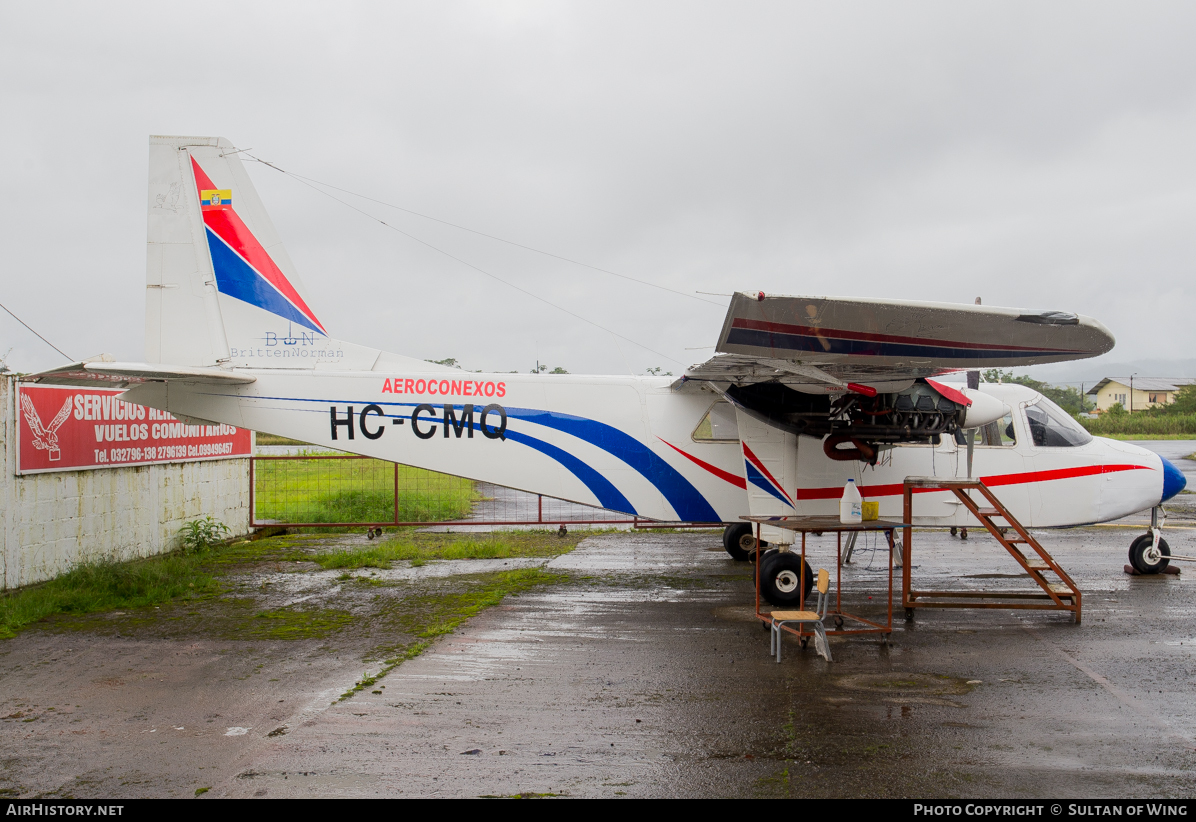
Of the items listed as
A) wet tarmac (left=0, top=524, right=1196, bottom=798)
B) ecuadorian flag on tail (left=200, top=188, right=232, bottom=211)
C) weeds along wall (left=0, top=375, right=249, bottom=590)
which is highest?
ecuadorian flag on tail (left=200, top=188, right=232, bottom=211)

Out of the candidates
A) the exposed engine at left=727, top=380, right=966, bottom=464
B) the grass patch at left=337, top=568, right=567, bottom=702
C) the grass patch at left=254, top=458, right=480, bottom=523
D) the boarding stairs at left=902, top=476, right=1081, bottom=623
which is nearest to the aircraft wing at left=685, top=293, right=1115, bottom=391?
the exposed engine at left=727, top=380, right=966, bottom=464

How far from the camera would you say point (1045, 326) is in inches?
253

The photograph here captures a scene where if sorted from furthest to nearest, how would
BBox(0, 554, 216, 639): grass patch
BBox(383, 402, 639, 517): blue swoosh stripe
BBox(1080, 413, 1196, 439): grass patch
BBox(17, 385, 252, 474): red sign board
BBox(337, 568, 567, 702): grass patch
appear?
BBox(1080, 413, 1196, 439): grass patch < BBox(383, 402, 639, 517): blue swoosh stripe < BBox(17, 385, 252, 474): red sign board < BBox(0, 554, 216, 639): grass patch < BBox(337, 568, 567, 702): grass patch

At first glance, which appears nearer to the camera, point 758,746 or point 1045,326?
point 758,746

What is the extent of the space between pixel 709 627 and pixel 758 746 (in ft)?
10.6

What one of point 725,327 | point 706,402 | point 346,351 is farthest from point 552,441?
point 725,327

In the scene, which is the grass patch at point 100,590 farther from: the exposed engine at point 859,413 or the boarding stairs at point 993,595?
the boarding stairs at point 993,595

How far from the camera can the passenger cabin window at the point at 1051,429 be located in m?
10.2

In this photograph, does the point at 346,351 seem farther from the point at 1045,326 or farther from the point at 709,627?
the point at 1045,326

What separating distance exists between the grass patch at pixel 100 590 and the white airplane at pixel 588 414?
2.32m

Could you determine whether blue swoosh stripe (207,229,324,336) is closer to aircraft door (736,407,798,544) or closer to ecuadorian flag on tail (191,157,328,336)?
ecuadorian flag on tail (191,157,328,336)

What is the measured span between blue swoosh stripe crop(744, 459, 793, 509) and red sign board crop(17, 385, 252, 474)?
807 cm

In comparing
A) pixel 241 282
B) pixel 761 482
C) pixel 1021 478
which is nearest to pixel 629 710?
pixel 761 482

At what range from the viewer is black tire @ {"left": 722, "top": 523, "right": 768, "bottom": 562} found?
12.2 meters
